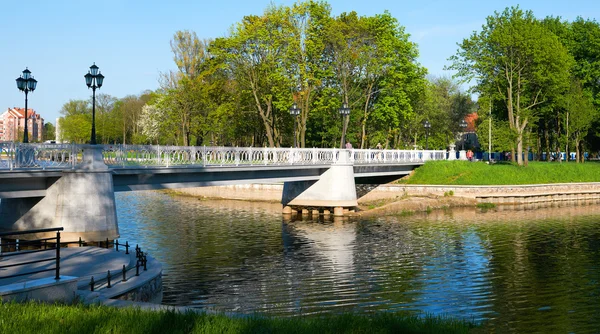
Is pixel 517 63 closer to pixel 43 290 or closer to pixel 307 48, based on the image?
pixel 307 48

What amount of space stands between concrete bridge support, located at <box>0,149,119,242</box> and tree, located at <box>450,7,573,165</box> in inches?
1621

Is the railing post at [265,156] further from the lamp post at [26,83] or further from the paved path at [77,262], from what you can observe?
the paved path at [77,262]

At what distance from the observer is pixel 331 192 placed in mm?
38875

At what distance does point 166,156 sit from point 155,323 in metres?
18.3

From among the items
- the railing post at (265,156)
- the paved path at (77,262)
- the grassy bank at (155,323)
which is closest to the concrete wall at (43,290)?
the grassy bank at (155,323)

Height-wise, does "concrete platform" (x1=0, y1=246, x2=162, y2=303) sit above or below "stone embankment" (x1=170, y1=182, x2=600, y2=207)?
below

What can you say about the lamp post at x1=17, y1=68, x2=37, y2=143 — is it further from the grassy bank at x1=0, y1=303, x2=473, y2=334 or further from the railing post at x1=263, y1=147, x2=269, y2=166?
the grassy bank at x1=0, y1=303, x2=473, y2=334

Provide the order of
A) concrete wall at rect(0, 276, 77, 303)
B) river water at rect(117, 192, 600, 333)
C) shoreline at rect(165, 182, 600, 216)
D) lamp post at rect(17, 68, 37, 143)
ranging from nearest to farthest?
concrete wall at rect(0, 276, 77, 303) < river water at rect(117, 192, 600, 333) < lamp post at rect(17, 68, 37, 143) < shoreline at rect(165, 182, 600, 216)

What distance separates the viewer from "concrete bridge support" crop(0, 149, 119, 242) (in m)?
22.5

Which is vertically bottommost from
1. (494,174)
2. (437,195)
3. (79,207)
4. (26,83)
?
(437,195)

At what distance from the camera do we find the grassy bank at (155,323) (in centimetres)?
930

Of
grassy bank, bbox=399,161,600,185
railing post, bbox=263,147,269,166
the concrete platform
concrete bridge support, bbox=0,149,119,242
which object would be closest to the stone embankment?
grassy bank, bbox=399,161,600,185

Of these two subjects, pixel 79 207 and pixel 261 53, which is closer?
pixel 79 207

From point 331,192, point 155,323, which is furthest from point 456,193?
point 155,323
